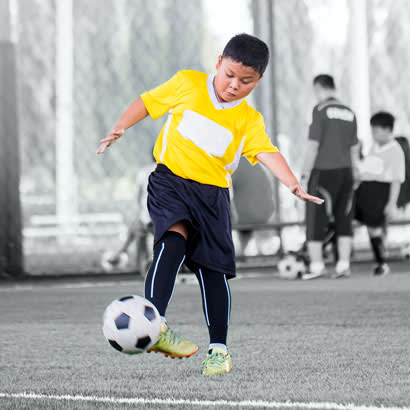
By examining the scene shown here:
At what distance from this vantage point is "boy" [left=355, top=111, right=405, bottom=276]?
367 inches

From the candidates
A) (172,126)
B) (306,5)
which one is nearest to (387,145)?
(306,5)

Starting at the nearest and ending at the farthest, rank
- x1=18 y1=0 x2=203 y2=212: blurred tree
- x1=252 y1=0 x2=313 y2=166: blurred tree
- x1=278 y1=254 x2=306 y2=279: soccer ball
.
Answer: x1=278 y1=254 x2=306 y2=279: soccer ball → x1=18 y1=0 x2=203 y2=212: blurred tree → x1=252 y1=0 x2=313 y2=166: blurred tree

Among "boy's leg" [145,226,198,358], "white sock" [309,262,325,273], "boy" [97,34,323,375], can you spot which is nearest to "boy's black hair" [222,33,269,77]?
"boy" [97,34,323,375]

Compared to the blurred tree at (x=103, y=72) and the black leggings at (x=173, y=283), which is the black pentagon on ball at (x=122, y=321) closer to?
the black leggings at (x=173, y=283)

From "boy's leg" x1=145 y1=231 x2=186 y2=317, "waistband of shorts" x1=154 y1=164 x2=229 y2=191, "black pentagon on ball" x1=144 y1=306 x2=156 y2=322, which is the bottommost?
"black pentagon on ball" x1=144 y1=306 x2=156 y2=322

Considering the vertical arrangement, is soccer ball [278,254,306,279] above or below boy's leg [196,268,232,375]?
below

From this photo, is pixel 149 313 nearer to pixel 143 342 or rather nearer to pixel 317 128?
pixel 143 342

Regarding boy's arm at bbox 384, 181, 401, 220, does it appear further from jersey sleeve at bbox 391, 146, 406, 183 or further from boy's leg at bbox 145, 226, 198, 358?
boy's leg at bbox 145, 226, 198, 358

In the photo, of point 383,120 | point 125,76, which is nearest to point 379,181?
point 383,120

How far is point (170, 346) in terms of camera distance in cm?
366

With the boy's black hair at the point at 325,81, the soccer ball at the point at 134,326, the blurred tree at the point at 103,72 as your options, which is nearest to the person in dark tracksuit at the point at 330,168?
the boy's black hair at the point at 325,81

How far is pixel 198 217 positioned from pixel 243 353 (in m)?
0.84

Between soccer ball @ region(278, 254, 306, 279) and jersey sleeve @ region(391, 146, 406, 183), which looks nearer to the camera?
soccer ball @ region(278, 254, 306, 279)

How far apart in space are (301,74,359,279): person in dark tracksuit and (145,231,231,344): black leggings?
478 cm
